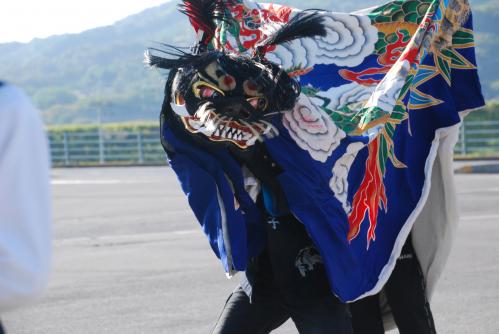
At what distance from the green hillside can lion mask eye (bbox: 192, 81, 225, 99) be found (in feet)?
292

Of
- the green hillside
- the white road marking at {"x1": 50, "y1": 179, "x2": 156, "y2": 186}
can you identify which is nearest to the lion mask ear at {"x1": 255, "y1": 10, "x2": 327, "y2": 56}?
the white road marking at {"x1": 50, "y1": 179, "x2": 156, "y2": 186}

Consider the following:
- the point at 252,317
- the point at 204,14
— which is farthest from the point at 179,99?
→ the point at 252,317

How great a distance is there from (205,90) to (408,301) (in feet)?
4.26

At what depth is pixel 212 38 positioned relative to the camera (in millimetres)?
4008

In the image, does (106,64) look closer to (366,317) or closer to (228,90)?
(366,317)

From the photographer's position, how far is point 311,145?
12.7ft

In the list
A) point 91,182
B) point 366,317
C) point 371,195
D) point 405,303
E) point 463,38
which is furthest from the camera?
point 91,182

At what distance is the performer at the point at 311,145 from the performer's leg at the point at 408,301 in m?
0.15

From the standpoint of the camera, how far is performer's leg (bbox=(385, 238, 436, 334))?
432cm

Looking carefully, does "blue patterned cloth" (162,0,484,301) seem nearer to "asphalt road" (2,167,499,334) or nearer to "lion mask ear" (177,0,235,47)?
"lion mask ear" (177,0,235,47)

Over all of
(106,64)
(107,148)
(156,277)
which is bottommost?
(106,64)

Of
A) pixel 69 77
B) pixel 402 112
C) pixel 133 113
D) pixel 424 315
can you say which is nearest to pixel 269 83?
pixel 402 112

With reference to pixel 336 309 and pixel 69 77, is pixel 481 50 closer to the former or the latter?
pixel 69 77

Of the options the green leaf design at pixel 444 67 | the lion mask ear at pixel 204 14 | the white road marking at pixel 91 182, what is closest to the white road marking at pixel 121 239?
the green leaf design at pixel 444 67
